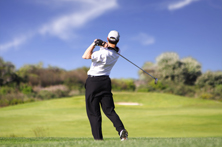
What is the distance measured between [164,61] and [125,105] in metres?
17.8

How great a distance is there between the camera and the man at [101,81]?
3.76 metres

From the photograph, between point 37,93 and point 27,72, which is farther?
point 27,72

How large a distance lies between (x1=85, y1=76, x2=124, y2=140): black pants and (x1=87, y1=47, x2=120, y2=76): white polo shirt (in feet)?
0.29

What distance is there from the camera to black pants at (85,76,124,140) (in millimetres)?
3814

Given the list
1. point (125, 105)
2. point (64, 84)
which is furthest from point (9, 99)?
point (125, 105)

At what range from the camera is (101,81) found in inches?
150

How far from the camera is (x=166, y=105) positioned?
20391 mm

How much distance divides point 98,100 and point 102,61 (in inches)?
24.2

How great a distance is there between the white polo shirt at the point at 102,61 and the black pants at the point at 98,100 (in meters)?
0.09

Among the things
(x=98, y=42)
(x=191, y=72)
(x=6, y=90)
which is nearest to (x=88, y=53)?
(x=98, y=42)

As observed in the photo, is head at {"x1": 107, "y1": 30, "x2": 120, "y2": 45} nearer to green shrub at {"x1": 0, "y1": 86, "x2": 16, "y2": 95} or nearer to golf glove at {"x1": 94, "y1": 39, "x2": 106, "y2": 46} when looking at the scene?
golf glove at {"x1": 94, "y1": 39, "x2": 106, "y2": 46}

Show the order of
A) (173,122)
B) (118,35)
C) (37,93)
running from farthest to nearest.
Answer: (37,93), (173,122), (118,35)

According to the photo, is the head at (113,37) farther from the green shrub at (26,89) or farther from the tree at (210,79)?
the tree at (210,79)

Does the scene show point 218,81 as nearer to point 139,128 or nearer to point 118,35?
point 139,128
